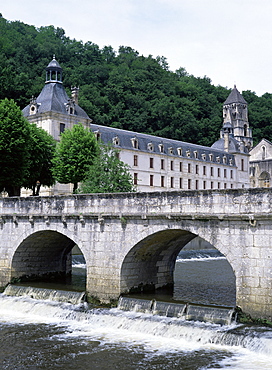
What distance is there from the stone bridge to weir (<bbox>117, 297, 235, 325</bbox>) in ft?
2.56

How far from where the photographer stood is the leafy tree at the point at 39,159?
137ft

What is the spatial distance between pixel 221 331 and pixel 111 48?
372ft

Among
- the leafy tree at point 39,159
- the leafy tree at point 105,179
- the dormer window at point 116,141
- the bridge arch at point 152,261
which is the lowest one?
the bridge arch at point 152,261

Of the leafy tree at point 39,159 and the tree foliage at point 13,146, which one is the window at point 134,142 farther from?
the tree foliage at point 13,146

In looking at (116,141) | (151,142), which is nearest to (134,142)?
(116,141)

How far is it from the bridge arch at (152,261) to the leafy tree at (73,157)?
20517 mm

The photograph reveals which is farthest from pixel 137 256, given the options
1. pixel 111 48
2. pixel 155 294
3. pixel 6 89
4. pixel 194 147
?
pixel 111 48

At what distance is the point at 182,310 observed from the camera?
18797 mm

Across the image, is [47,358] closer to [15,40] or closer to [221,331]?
[221,331]

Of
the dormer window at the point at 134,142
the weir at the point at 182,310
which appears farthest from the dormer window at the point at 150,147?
the weir at the point at 182,310

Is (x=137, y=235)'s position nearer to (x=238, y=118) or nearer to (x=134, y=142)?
(x=134, y=142)

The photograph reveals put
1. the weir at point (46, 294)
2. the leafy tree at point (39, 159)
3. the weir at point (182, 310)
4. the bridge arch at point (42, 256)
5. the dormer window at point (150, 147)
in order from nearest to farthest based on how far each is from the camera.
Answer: the weir at point (182, 310), the weir at point (46, 294), the bridge arch at point (42, 256), the leafy tree at point (39, 159), the dormer window at point (150, 147)

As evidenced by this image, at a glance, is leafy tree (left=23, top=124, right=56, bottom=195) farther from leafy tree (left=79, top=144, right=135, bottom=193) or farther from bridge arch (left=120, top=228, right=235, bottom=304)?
bridge arch (left=120, top=228, right=235, bottom=304)

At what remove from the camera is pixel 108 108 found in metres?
93.1
